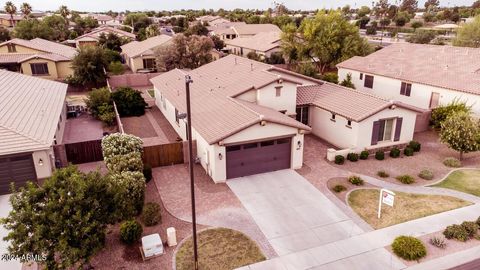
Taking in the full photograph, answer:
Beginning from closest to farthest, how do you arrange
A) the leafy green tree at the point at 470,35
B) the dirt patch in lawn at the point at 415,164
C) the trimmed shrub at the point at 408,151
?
the dirt patch in lawn at the point at 415,164, the trimmed shrub at the point at 408,151, the leafy green tree at the point at 470,35

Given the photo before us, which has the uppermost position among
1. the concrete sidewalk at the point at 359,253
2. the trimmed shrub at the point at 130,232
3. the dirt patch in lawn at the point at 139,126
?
the trimmed shrub at the point at 130,232

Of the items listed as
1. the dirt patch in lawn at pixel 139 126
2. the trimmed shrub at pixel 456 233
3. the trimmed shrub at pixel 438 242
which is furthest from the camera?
the dirt patch in lawn at pixel 139 126

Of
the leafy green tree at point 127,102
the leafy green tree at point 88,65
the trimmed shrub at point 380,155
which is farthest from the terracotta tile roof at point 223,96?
the leafy green tree at point 88,65

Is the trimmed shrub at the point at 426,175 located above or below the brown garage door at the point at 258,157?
below

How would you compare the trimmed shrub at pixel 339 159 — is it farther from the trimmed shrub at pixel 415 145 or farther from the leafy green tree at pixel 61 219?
the leafy green tree at pixel 61 219

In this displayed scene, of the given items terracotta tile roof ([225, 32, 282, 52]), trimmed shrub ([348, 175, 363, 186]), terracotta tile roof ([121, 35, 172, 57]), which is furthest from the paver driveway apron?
terracotta tile roof ([225, 32, 282, 52])

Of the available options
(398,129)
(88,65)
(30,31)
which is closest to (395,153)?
(398,129)
